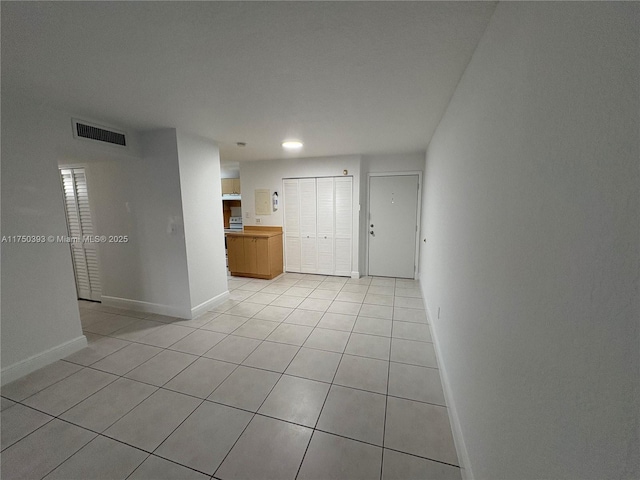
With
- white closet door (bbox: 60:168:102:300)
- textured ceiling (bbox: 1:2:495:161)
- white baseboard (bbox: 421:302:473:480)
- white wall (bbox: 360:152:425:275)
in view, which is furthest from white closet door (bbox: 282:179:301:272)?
white baseboard (bbox: 421:302:473:480)

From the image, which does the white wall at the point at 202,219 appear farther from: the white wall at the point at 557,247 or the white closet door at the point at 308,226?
the white wall at the point at 557,247

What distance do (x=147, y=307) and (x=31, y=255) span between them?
149cm

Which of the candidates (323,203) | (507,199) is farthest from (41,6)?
(323,203)

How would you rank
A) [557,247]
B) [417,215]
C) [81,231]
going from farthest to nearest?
1. [417,215]
2. [81,231]
3. [557,247]

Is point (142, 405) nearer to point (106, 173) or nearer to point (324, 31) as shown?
point (324, 31)

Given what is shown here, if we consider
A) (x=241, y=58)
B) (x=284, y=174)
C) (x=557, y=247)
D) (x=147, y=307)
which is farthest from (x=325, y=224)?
(x=557, y=247)

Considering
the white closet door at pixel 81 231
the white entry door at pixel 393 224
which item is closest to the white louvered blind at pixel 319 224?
the white entry door at pixel 393 224

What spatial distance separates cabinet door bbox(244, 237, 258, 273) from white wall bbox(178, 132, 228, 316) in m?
1.18

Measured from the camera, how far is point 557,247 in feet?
2.21

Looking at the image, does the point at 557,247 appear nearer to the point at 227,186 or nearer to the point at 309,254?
the point at 309,254

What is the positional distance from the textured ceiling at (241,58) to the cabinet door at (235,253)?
8.91 feet

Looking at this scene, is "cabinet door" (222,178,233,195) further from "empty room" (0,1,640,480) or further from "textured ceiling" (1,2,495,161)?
"textured ceiling" (1,2,495,161)

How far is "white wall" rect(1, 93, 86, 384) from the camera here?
2086mm

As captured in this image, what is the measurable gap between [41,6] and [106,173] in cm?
268
